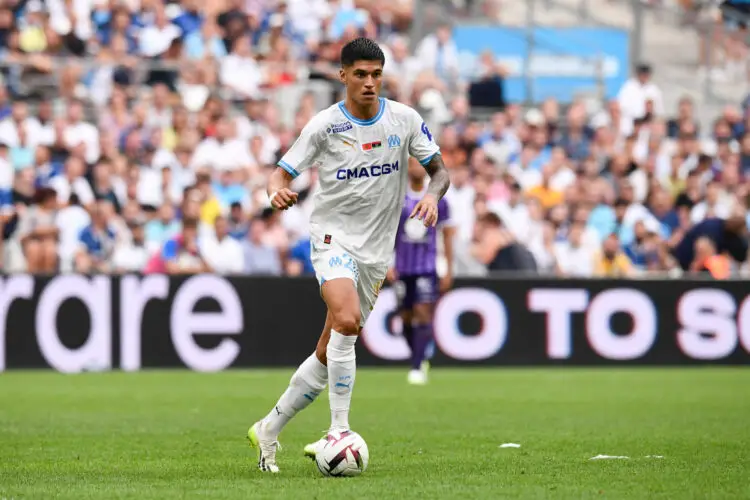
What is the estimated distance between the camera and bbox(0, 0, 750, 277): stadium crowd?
19.5 meters

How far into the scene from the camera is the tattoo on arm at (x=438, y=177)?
8492 mm

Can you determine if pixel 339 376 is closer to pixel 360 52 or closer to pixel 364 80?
pixel 364 80

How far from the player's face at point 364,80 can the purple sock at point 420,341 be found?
8.05 m

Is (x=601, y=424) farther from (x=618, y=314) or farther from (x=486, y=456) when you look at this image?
(x=618, y=314)

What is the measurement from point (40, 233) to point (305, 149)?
11.0 meters

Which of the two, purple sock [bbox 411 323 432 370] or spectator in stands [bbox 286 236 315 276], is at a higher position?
spectator in stands [bbox 286 236 315 276]

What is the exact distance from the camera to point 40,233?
18.6 metres

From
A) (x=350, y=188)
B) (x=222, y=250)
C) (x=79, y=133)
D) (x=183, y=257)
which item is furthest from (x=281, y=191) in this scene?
(x=79, y=133)

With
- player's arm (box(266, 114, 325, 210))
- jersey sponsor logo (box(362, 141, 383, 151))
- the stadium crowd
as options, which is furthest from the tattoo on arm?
the stadium crowd

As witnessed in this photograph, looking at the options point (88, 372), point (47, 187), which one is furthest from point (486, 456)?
point (47, 187)

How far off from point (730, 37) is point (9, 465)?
20728 millimetres

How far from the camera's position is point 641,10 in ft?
86.4

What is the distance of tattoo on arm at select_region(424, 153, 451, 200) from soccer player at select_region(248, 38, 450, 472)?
15 mm

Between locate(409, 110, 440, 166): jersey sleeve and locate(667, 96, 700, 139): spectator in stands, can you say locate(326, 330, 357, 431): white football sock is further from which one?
locate(667, 96, 700, 139): spectator in stands
